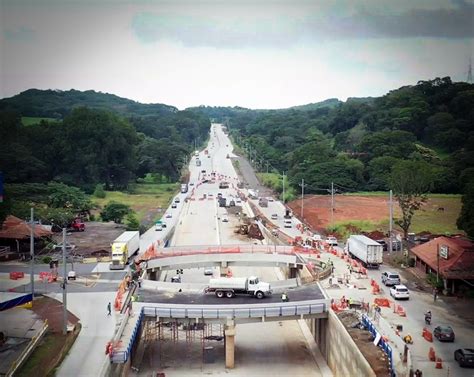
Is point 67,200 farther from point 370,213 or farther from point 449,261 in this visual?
point 449,261

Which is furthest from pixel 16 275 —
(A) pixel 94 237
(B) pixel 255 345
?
(B) pixel 255 345

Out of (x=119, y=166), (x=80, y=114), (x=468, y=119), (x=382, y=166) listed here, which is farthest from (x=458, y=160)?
(x=80, y=114)

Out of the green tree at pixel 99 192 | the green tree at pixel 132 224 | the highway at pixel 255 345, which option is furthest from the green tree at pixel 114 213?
the green tree at pixel 99 192

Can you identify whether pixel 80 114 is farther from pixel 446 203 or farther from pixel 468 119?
pixel 468 119

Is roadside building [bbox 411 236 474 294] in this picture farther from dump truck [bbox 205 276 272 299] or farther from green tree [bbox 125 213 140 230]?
green tree [bbox 125 213 140 230]

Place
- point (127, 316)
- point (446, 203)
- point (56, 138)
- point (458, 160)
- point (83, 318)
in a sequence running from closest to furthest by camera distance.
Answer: point (127, 316) → point (83, 318) → point (446, 203) → point (458, 160) → point (56, 138)

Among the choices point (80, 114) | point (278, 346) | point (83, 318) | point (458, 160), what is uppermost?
point (80, 114)

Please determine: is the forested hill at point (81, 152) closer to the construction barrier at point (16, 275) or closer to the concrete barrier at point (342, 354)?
the construction barrier at point (16, 275)
